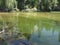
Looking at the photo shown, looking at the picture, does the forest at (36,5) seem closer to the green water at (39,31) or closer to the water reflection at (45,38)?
the green water at (39,31)

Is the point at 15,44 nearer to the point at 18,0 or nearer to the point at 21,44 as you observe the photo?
the point at 21,44

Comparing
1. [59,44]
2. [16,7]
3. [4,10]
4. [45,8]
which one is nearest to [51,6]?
[45,8]

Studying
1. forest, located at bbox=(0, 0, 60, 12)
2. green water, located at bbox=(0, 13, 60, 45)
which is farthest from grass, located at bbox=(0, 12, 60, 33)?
forest, located at bbox=(0, 0, 60, 12)

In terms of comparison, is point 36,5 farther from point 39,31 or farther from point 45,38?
point 45,38

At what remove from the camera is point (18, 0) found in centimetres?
4675

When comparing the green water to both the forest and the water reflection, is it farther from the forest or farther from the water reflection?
the forest

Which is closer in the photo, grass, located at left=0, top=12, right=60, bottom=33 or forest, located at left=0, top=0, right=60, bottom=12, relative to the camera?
grass, located at left=0, top=12, right=60, bottom=33

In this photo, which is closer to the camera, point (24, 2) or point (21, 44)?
point (21, 44)

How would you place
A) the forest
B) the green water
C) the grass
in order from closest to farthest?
1. the green water
2. the grass
3. the forest

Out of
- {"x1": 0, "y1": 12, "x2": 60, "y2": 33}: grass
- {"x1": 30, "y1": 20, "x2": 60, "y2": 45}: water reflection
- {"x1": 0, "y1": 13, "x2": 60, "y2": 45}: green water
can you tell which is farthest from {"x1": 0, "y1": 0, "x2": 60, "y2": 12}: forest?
{"x1": 30, "y1": 20, "x2": 60, "y2": 45}: water reflection

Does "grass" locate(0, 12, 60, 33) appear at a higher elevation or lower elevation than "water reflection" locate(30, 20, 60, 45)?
lower

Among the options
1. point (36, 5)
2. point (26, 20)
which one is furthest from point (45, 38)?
point (36, 5)

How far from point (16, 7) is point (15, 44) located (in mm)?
33701

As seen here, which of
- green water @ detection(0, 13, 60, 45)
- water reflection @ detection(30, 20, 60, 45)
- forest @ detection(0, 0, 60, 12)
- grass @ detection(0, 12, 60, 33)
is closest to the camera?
water reflection @ detection(30, 20, 60, 45)
